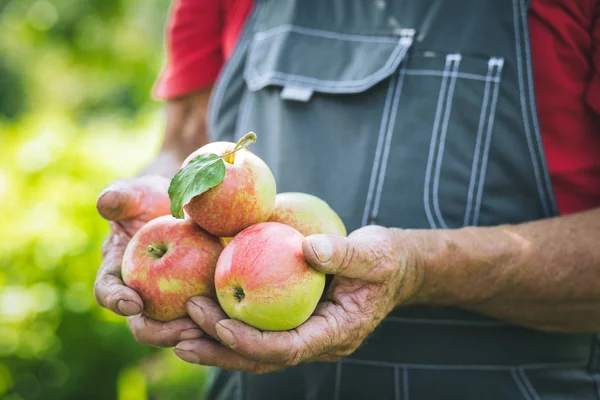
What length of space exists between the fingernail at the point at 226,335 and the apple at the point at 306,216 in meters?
0.31

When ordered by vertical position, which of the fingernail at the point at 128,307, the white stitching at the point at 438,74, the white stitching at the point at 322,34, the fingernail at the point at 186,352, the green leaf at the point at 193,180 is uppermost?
the white stitching at the point at 322,34

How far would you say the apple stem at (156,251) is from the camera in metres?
1.43

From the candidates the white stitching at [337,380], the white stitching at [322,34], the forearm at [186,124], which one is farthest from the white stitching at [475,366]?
the forearm at [186,124]

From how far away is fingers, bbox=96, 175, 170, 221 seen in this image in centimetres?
157

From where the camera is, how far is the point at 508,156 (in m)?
1.63

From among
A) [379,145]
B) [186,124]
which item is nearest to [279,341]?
[379,145]

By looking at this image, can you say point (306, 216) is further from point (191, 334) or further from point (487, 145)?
point (487, 145)

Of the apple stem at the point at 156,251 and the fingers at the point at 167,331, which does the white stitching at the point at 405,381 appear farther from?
the apple stem at the point at 156,251

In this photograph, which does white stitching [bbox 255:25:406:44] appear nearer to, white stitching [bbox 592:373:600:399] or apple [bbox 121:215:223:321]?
apple [bbox 121:215:223:321]

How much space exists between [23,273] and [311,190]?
7.82ft

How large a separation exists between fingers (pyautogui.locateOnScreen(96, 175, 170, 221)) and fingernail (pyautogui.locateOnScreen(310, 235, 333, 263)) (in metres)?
0.56

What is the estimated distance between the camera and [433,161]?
1.64 m

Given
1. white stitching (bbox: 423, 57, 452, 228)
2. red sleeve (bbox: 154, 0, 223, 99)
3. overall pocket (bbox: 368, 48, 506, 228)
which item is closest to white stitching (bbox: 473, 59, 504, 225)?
overall pocket (bbox: 368, 48, 506, 228)

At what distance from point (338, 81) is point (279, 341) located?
0.78 m
